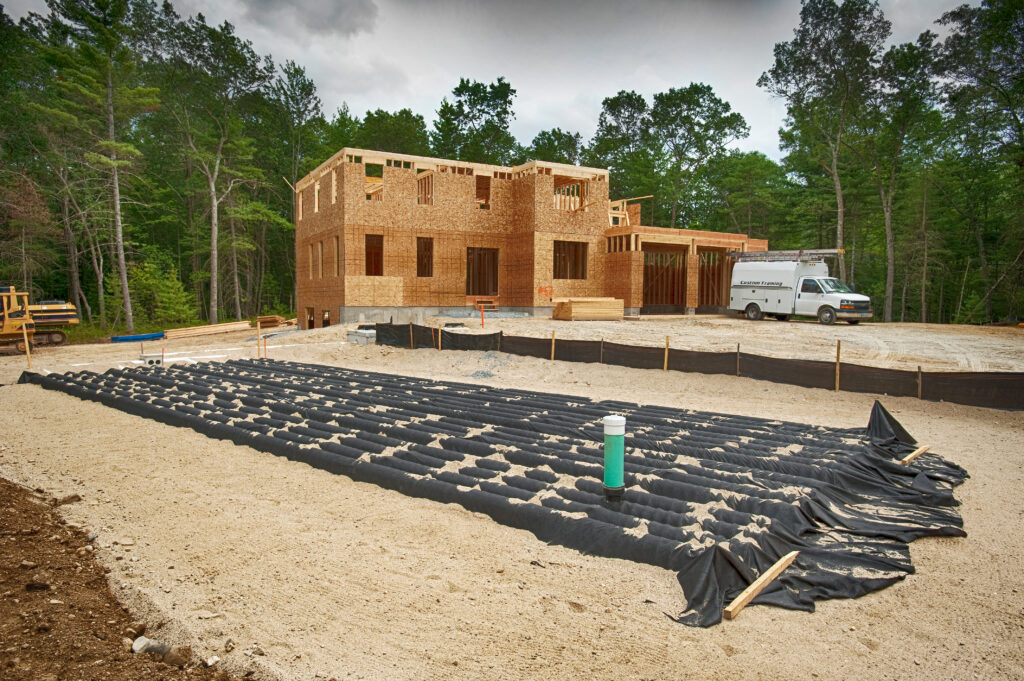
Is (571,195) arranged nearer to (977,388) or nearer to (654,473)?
(977,388)

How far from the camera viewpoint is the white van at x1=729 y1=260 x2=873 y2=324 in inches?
846

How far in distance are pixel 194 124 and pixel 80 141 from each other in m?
8.23

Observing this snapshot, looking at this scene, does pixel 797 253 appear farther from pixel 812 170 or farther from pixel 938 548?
pixel 812 170

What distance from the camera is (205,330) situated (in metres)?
29.8

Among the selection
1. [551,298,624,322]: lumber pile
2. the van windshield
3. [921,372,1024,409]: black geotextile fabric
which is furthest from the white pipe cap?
the van windshield

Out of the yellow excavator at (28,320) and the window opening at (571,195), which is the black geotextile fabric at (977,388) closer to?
the window opening at (571,195)

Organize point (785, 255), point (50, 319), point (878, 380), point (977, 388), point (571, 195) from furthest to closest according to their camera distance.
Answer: point (571, 195) → point (50, 319) → point (785, 255) → point (878, 380) → point (977, 388)

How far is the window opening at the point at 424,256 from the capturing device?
971 inches

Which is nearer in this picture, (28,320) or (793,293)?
(793,293)

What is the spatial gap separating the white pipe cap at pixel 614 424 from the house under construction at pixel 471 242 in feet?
62.8

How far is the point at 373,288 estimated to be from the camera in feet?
76.3

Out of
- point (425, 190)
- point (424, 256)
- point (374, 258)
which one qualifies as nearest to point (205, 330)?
point (374, 258)

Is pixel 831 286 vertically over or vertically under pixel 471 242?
under

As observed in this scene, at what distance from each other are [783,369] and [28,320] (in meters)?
27.7
